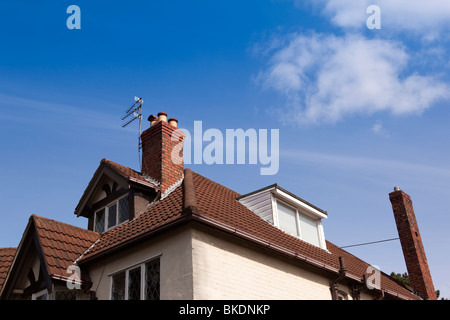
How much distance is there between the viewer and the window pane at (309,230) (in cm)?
1756

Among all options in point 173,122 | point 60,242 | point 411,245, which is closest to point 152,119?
point 173,122

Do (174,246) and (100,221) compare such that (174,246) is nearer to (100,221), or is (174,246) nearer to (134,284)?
(134,284)

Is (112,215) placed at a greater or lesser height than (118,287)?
greater

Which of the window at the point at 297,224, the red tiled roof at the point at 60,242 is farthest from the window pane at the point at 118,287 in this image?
the window at the point at 297,224

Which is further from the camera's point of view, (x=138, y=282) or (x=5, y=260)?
(x=5, y=260)

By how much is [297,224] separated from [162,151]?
18.5 feet

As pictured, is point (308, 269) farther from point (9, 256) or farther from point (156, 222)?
point (9, 256)

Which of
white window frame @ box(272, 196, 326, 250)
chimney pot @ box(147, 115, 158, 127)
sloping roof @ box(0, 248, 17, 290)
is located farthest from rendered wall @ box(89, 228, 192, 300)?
chimney pot @ box(147, 115, 158, 127)

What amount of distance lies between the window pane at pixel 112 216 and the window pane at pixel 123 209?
32 cm

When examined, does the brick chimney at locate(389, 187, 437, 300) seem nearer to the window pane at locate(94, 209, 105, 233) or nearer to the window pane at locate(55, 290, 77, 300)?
the window pane at locate(94, 209, 105, 233)

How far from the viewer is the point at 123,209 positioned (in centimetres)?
1623

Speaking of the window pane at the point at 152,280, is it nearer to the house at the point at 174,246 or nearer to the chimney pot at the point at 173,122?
the house at the point at 174,246
